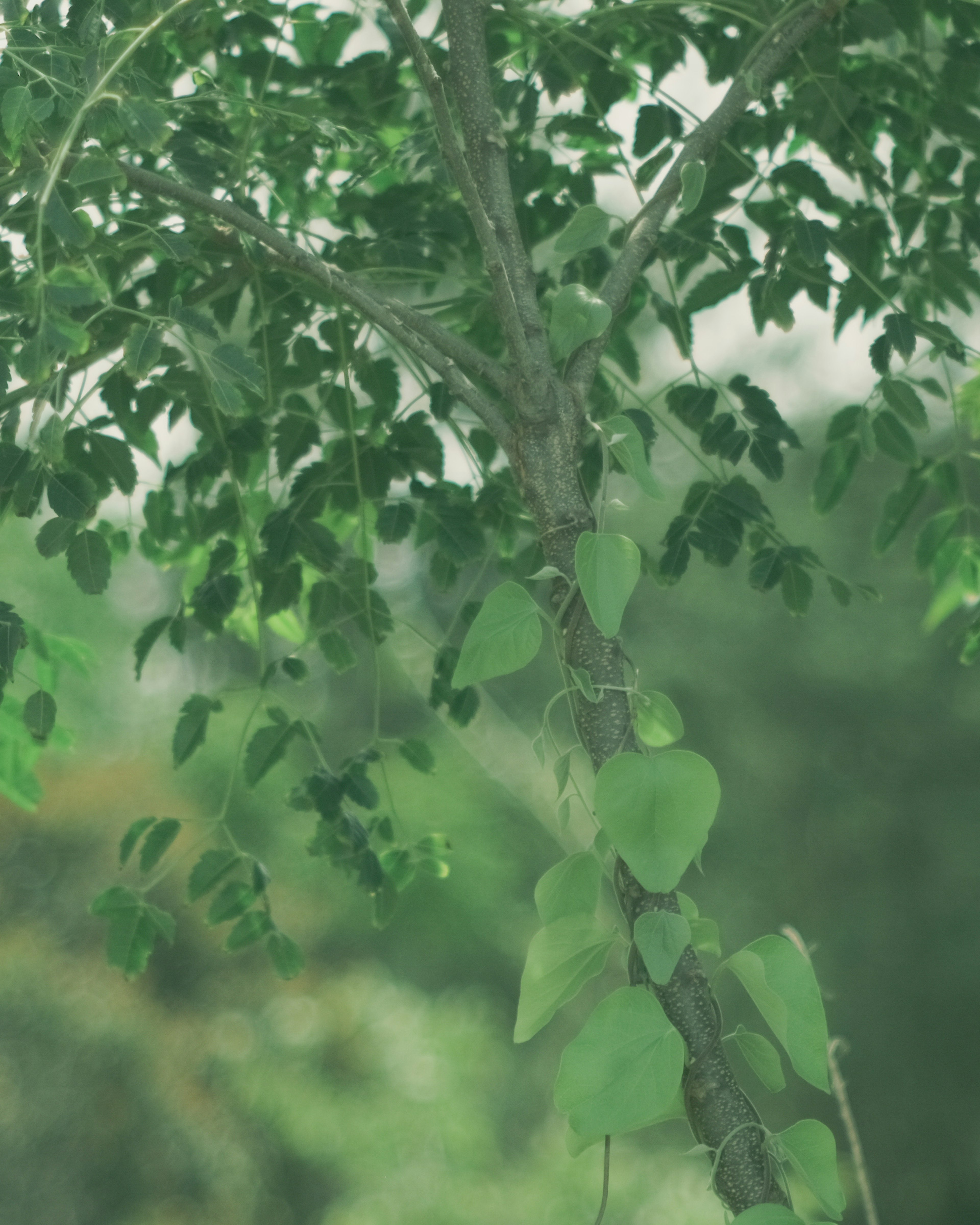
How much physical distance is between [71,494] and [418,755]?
0.32m

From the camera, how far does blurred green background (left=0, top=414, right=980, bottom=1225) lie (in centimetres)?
346

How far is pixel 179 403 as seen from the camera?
0.68 metres

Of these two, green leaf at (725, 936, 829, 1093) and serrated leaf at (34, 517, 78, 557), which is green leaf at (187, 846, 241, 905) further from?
green leaf at (725, 936, 829, 1093)

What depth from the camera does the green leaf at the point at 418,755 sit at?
753 millimetres

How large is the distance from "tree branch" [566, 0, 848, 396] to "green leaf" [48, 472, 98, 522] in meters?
0.22

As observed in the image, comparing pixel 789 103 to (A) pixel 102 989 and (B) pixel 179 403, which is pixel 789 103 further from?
(A) pixel 102 989

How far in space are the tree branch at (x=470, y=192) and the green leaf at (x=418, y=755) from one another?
1.03 feet

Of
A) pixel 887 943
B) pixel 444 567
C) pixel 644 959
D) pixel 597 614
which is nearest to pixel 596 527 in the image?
pixel 597 614

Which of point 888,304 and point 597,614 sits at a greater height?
point 888,304

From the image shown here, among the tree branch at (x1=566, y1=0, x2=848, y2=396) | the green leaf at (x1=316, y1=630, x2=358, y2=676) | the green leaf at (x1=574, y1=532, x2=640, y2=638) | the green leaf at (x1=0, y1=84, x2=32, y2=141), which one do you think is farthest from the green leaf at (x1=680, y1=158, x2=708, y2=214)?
the green leaf at (x1=316, y1=630, x2=358, y2=676)

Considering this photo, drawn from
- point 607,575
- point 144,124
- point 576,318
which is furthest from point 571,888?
point 144,124

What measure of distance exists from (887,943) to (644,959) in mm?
4365

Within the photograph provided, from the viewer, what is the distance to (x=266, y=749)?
2.41 ft

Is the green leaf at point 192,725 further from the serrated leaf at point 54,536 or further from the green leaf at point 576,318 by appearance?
the green leaf at point 576,318
